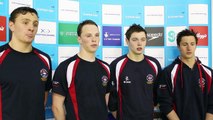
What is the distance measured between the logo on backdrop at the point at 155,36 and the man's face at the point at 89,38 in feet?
3.13

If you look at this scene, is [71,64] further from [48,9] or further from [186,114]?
[186,114]

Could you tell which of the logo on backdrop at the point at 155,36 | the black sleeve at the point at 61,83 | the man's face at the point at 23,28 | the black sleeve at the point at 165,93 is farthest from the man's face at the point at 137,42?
the man's face at the point at 23,28

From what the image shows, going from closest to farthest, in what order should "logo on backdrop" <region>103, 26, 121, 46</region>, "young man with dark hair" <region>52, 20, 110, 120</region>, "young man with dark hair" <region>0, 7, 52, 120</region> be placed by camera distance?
"young man with dark hair" <region>0, 7, 52, 120</region> → "young man with dark hair" <region>52, 20, 110, 120</region> → "logo on backdrop" <region>103, 26, 121, 46</region>

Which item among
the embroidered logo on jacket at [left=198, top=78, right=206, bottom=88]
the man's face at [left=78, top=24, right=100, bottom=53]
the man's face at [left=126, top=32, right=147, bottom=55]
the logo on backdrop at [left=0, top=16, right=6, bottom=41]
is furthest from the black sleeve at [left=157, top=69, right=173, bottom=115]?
the logo on backdrop at [left=0, top=16, right=6, bottom=41]

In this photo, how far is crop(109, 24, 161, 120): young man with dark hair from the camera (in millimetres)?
2389

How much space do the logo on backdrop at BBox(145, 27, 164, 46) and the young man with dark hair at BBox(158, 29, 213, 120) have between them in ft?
1.18

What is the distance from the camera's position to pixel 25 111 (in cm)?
189

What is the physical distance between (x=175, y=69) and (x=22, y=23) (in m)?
1.57

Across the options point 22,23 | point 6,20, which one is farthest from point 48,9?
point 22,23

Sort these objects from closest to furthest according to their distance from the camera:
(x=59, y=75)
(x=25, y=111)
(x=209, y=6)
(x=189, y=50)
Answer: (x=25, y=111), (x=59, y=75), (x=189, y=50), (x=209, y=6)

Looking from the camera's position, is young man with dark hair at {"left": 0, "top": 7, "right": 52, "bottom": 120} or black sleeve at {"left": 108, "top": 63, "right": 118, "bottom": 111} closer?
young man with dark hair at {"left": 0, "top": 7, "right": 52, "bottom": 120}

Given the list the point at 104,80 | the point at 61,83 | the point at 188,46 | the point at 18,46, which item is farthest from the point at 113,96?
the point at 18,46

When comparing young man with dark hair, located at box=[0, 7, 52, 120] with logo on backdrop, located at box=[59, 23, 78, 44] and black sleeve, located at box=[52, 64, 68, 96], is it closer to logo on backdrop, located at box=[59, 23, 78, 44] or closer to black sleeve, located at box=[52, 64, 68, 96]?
black sleeve, located at box=[52, 64, 68, 96]

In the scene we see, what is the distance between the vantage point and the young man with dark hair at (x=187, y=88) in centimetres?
253
